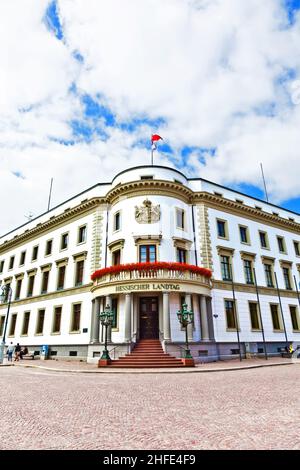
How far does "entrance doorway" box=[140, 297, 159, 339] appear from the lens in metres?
22.1

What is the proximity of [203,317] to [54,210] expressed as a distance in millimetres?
22328

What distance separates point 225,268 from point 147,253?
786 cm

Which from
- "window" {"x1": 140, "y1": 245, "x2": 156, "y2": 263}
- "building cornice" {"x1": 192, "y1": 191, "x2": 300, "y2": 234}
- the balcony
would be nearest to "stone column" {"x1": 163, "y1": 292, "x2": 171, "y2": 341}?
the balcony

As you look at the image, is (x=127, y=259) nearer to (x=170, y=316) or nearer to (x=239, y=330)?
(x=170, y=316)

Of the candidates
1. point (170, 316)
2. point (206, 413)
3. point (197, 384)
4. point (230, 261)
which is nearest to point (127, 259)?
point (170, 316)

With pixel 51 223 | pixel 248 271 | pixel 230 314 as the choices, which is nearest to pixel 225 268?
pixel 248 271

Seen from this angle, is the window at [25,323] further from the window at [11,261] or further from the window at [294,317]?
the window at [294,317]

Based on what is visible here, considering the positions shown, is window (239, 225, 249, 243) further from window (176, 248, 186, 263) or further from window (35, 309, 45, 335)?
window (35, 309, 45, 335)

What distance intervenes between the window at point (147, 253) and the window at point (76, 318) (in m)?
8.10

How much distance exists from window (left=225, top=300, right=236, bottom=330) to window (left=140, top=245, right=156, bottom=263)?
783 cm

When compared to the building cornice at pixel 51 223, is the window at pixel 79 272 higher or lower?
lower

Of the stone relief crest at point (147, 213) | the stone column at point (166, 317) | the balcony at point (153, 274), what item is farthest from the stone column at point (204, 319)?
the stone relief crest at point (147, 213)

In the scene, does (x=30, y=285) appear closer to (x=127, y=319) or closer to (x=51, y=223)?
(x=51, y=223)

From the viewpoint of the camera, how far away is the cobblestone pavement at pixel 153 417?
193 inches
